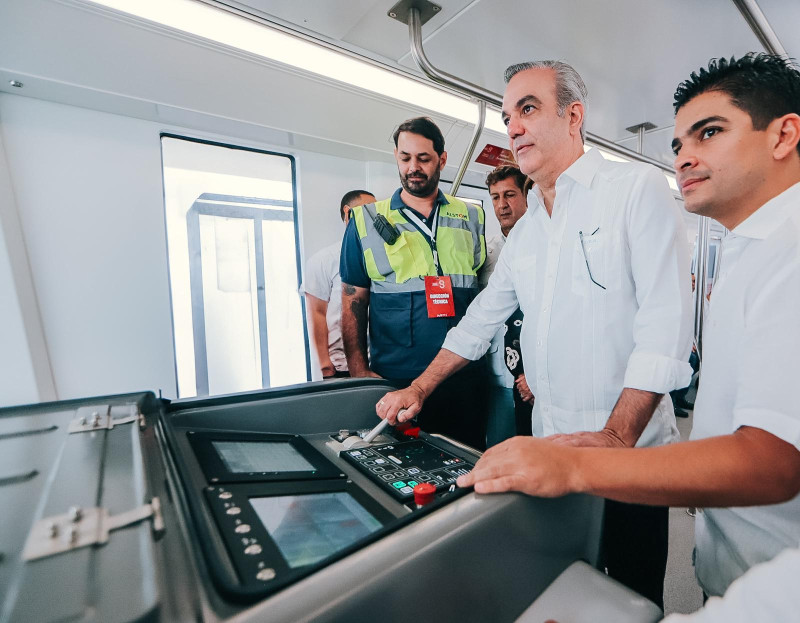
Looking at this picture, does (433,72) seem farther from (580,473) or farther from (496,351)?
(580,473)

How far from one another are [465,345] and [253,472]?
33.7 inches

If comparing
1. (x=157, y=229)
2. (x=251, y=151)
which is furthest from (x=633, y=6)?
(x=157, y=229)

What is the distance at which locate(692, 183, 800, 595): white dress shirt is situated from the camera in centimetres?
65

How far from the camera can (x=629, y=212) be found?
1.15 meters

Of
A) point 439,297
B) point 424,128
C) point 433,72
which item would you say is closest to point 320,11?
point 433,72

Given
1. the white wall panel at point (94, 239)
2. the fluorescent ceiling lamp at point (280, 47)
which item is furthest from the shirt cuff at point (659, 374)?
the white wall panel at point (94, 239)

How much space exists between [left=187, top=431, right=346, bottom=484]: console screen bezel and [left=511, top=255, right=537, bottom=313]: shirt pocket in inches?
32.1

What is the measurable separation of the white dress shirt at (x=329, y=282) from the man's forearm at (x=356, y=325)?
95cm

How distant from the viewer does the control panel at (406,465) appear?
79cm

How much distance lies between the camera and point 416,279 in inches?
73.8

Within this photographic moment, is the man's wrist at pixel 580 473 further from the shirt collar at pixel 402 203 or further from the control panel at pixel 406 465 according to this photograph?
the shirt collar at pixel 402 203

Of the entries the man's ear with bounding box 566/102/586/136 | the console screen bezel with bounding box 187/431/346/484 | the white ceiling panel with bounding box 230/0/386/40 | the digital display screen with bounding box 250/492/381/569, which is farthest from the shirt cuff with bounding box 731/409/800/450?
the white ceiling panel with bounding box 230/0/386/40

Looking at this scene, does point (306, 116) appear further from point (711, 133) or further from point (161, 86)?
point (711, 133)

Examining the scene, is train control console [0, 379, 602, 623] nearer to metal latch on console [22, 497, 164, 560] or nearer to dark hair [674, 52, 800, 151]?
metal latch on console [22, 497, 164, 560]
